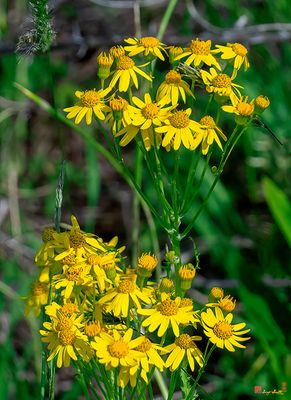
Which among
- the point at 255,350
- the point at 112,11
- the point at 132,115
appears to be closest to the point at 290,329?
the point at 255,350

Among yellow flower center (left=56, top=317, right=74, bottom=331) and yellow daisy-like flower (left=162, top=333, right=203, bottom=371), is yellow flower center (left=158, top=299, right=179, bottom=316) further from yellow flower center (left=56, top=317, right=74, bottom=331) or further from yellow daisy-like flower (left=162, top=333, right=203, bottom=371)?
yellow flower center (left=56, top=317, right=74, bottom=331)

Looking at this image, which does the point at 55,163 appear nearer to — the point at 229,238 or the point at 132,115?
the point at 229,238

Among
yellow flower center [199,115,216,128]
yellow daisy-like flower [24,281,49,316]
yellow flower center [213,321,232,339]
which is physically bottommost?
yellow daisy-like flower [24,281,49,316]

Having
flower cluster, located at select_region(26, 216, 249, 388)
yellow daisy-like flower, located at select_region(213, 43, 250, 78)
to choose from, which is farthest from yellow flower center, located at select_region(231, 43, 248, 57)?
flower cluster, located at select_region(26, 216, 249, 388)

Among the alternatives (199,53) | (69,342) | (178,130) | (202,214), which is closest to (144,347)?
(69,342)

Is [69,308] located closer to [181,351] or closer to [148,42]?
[181,351]

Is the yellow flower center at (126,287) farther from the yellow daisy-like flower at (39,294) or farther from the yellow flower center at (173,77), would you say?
the yellow flower center at (173,77)

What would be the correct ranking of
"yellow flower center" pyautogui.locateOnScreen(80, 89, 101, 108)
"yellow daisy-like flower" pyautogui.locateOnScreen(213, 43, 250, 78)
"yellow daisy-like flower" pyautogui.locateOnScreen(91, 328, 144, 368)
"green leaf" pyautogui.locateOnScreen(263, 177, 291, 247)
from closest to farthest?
"yellow daisy-like flower" pyautogui.locateOnScreen(91, 328, 144, 368) < "yellow flower center" pyautogui.locateOnScreen(80, 89, 101, 108) < "yellow daisy-like flower" pyautogui.locateOnScreen(213, 43, 250, 78) < "green leaf" pyautogui.locateOnScreen(263, 177, 291, 247)
